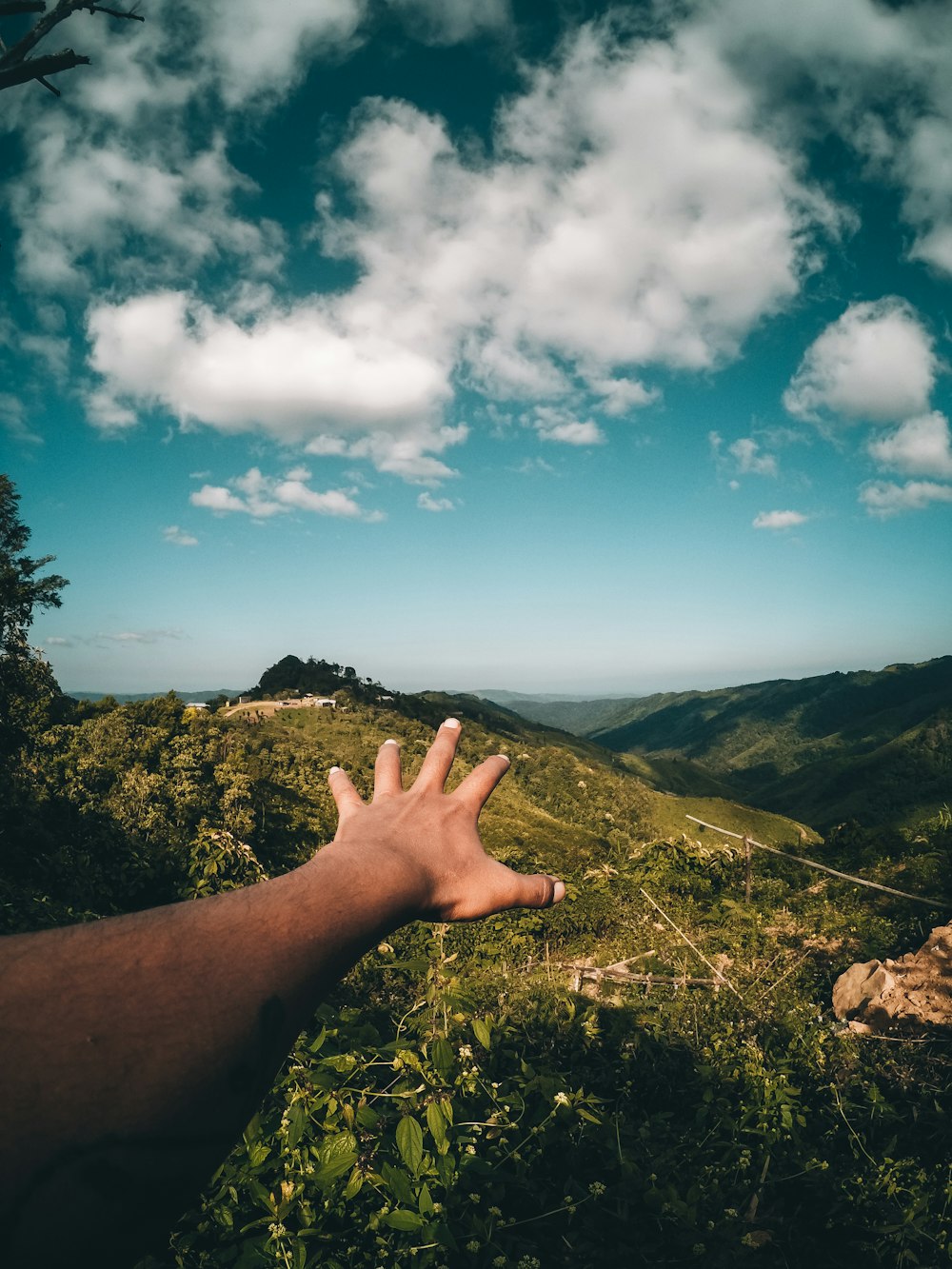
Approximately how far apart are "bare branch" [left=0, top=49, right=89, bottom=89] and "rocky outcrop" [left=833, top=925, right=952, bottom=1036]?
13877 millimetres

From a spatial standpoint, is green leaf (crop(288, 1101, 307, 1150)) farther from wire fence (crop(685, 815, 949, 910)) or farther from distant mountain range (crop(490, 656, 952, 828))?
distant mountain range (crop(490, 656, 952, 828))

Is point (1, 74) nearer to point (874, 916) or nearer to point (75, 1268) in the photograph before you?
point (75, 1268)

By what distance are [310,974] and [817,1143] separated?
3.44 metres

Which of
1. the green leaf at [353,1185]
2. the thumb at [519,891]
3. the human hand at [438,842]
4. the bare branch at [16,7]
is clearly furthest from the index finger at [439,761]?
the bare branch at [16,7]

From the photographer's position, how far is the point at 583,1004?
4.06m

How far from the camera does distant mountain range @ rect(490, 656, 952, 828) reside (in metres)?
65.8

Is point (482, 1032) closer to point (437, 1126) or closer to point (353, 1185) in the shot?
point (437, 1126)

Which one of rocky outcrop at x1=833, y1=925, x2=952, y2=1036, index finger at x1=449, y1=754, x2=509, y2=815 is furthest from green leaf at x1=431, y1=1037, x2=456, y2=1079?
rocky outcrop at x1=833, y1=925, x2=952, y2=1036

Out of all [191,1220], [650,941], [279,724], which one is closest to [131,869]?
[650,941]

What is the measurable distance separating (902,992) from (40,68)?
14.1m

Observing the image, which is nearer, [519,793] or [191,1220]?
[191,1220]

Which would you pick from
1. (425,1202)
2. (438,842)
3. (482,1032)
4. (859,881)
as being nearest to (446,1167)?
(425,1202)

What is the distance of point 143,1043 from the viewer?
815 mm

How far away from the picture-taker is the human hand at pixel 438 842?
1.50m
